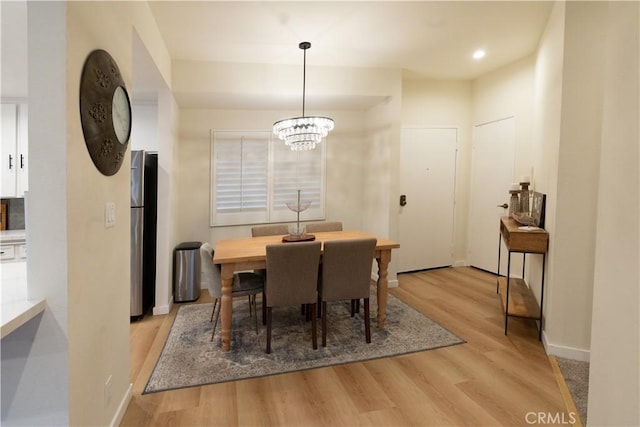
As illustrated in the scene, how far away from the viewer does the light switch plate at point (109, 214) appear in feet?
5.37

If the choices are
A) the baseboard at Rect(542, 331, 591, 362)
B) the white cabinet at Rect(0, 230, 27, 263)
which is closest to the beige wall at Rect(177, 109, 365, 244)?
the white cabinet at Rect(0, 230, 27, 263)

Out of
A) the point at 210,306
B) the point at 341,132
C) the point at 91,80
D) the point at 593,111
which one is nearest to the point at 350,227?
the point at 341,132

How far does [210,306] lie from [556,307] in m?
3.23

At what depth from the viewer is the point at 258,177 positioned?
178 inches

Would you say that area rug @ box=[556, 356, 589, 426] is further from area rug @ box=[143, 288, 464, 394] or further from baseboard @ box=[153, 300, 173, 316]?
baseboard @ box=[153, 300, 173, 316]

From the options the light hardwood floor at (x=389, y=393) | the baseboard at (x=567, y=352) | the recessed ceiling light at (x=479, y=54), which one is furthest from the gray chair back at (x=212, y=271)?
the recessed ceiling light at (x=479, y=54)

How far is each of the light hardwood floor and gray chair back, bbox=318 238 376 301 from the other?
0.55m

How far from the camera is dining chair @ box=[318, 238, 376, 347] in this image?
2.65m

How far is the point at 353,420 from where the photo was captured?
6.17 feet

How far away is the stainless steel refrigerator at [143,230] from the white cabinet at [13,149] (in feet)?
4.95

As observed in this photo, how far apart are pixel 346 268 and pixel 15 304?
79.1 inches

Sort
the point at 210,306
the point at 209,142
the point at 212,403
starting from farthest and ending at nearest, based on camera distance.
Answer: the point at 209,142
the point at 210,306
the point at 212,403

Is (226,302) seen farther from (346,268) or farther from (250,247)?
(346,268)

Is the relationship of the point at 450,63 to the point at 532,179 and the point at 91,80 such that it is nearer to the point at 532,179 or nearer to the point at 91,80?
the point at 532,179
